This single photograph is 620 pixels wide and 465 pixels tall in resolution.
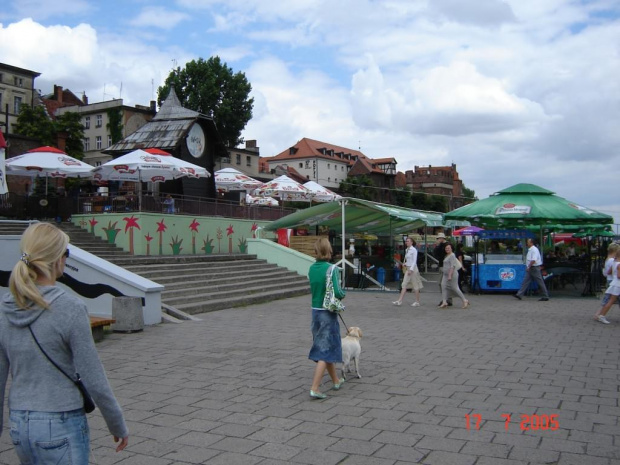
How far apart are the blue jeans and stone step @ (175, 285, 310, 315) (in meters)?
10.7

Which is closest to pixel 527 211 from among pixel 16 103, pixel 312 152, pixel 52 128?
pixel 52 128

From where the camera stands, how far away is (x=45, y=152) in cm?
2006

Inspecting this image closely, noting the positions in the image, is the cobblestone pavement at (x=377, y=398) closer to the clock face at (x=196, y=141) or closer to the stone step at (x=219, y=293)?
the stone step at (x=219, y=293)

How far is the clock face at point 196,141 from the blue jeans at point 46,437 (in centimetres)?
2444

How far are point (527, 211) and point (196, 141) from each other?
15.3 m

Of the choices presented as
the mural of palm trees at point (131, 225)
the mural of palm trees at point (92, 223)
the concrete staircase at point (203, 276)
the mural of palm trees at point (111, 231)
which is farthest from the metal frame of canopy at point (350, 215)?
the mural of palm trees at point (92, 223)

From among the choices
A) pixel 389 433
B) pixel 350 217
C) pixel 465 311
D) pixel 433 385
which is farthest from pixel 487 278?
pixel 389 433

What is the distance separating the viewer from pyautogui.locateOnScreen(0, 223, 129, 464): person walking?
98.9 inches

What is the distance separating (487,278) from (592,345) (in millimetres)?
9423

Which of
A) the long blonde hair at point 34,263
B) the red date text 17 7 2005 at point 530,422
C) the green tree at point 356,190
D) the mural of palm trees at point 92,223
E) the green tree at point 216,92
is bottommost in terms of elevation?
the red date text 17 7 2005 at point 530,422

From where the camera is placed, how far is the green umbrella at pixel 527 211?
59.6 feet

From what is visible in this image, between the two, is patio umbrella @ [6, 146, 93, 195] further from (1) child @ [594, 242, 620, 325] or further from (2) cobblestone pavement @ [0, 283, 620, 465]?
(1) child @ [594, 242, 620, 325]

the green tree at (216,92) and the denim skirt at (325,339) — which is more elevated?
the green tree at (216,92)

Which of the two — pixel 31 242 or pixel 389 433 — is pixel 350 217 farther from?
pixel 31 242
